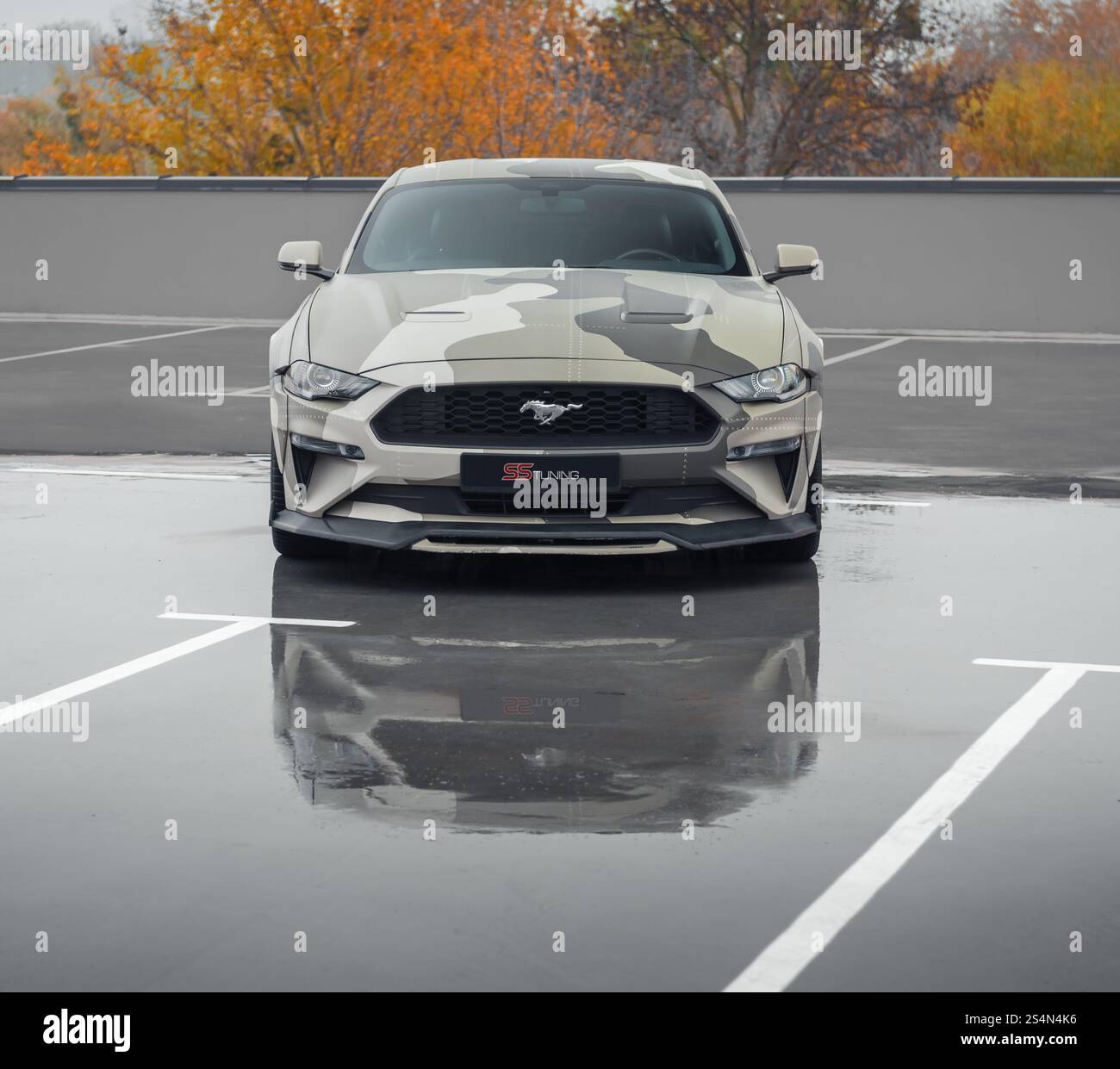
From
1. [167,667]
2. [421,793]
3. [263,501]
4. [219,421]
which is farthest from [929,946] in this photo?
[219,421]

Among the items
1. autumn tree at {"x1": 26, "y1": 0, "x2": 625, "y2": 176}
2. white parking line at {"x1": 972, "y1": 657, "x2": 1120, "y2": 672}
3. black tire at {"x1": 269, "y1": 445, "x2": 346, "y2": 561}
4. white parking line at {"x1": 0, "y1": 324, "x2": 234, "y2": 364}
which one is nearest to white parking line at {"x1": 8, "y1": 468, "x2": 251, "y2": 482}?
black tire at {"x1": 269, "y1": 445, "x2": 346, "y2": 561}

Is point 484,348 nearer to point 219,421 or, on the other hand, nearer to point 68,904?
point 68,904

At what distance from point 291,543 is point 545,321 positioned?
1.56 metres

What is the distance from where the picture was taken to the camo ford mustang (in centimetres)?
769

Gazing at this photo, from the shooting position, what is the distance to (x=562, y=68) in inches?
1727

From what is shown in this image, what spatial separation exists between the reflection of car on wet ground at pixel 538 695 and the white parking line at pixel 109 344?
1254cm

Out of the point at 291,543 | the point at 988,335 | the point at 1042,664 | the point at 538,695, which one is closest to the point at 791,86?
the point at 988,335

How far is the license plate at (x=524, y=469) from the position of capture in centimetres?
764

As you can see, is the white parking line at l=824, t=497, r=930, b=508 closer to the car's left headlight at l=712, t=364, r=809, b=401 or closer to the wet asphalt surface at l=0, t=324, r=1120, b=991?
the wet asphalt surface at l=0, t=324, r=1120, b=991

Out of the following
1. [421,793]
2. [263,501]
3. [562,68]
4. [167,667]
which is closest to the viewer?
[421,793]

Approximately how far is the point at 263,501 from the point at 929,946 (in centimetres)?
692

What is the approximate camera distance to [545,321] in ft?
26.2

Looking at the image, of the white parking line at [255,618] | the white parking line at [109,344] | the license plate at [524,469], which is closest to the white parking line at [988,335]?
the white parking line at [109,344]
